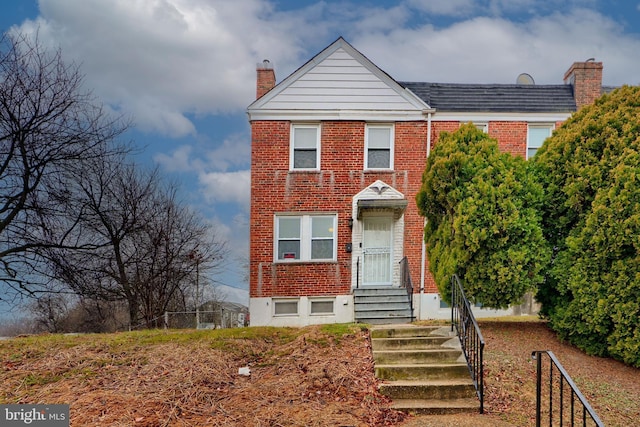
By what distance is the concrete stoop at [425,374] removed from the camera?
5.11 metres

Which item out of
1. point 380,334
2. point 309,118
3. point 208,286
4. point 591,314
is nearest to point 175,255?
point 208,286

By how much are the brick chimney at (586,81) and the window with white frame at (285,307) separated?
412 inches

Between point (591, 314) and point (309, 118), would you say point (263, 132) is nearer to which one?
point (309, 118)

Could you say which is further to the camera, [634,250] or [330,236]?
[330,236]

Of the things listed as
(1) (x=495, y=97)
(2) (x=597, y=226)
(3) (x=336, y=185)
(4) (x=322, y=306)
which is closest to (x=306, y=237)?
(3) (x=336, y=185)

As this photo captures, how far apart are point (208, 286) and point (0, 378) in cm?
1050

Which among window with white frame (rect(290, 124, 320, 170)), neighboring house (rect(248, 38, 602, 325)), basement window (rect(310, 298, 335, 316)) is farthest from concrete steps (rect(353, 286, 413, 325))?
window with white frame (rect(290, 124, 320, 170))

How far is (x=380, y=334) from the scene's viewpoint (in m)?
6.75

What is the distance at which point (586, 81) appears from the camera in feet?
42.1

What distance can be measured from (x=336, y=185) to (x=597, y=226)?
22.0 ft

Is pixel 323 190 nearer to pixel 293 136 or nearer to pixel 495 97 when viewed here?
pixel 293 136

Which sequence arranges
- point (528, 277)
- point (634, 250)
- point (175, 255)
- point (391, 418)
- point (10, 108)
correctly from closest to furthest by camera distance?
1. point (391, 418)
2. point (634, 250)
3. point (528, 277)
4. point (10, 108)
5. point (175, 255)

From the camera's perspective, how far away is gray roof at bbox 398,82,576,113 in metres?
12.6

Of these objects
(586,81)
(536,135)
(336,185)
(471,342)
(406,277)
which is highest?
(586,81)
